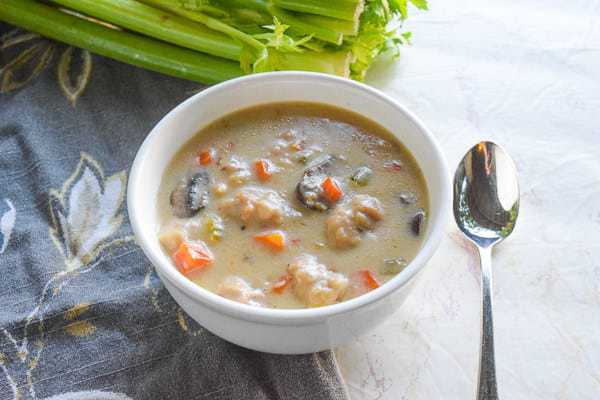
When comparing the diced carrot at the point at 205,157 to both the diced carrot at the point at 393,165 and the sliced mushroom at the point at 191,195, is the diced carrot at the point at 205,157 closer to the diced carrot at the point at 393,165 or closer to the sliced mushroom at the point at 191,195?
the sliced mushroom at the point at 191,195

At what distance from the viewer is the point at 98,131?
2309mm

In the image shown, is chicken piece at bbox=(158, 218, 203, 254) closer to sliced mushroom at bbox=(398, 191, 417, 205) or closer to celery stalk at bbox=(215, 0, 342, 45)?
sliced mushroom at bbox=(398, 191, 417, 205)

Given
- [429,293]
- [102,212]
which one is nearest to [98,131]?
[102,212]

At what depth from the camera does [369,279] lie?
156 cm

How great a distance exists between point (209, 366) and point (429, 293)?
0.62 metres

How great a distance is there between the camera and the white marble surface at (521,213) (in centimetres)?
168

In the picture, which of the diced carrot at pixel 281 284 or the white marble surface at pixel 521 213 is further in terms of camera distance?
the white marble surface at pixel 521 213

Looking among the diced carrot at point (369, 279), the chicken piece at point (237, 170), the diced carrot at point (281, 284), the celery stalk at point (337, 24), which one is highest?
the celery stalk at point (337, 24)

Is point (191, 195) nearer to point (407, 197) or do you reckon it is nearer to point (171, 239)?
point (171, 239)

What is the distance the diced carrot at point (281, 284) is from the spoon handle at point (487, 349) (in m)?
0.47

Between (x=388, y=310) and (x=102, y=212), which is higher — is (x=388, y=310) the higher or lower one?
the higher one

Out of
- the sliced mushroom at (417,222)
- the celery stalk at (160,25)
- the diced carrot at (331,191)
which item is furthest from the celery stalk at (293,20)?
the sliced mushroom at (417,222)

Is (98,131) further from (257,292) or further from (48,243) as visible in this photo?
(257,292)

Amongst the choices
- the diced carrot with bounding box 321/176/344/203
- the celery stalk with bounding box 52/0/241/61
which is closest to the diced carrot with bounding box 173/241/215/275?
the diced carrot with bounding box 321/176/344/203
